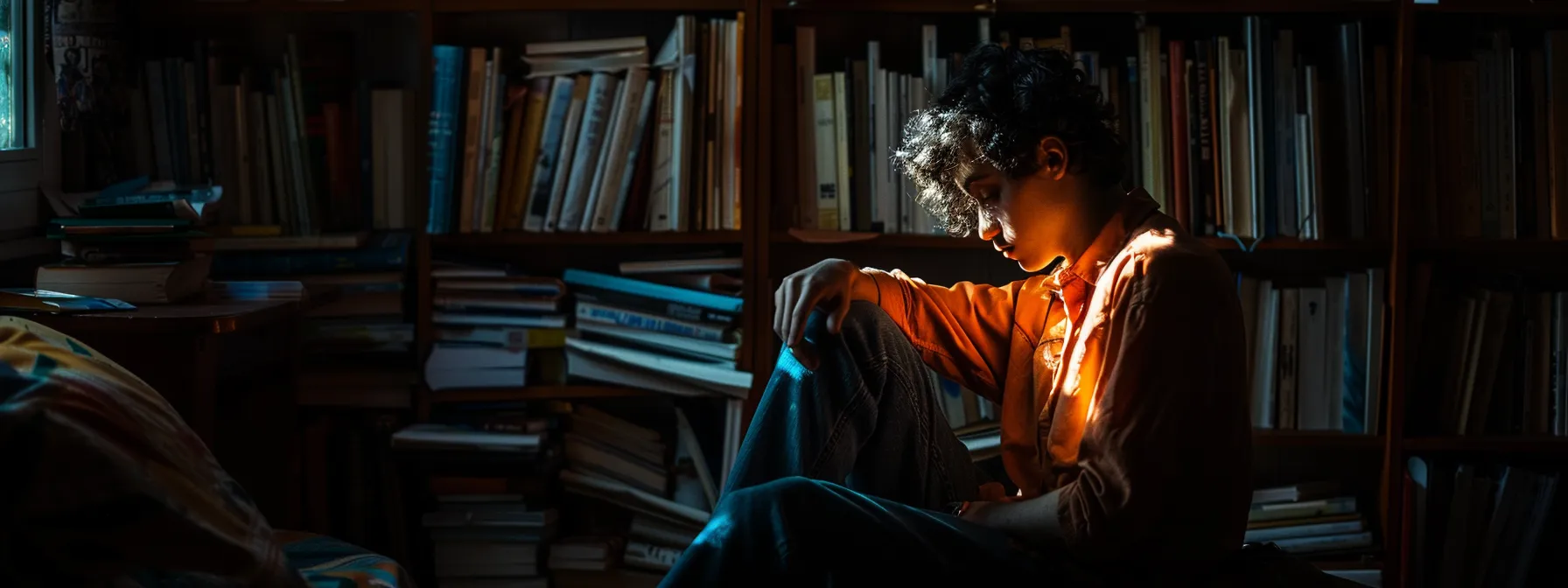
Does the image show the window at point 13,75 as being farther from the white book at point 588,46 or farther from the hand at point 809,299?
the hand at point 809,299

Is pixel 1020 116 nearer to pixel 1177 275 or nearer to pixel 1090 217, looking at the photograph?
pixel 1090 217

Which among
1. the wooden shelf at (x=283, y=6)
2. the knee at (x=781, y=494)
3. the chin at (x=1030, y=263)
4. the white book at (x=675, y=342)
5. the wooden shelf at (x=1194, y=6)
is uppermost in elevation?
the wooden shelf at (x=283, y=6)

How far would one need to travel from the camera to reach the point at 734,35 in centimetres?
219

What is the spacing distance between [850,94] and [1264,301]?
0.81 m

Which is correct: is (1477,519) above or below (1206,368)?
below

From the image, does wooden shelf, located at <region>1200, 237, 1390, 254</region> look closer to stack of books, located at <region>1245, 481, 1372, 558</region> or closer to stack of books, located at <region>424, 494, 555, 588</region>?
stack of books, located at <region>1245, 481, 1372, 558</region>

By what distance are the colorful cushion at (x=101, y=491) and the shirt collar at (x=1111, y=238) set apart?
0.92 metres

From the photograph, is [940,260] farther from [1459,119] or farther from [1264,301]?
[1459,119]

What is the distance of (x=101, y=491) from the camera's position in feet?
2.74

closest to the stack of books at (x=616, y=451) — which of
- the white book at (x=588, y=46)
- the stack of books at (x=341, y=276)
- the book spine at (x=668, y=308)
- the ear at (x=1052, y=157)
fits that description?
the book spine at (x=668, y=308)

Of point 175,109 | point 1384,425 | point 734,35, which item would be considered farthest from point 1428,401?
point 175,109

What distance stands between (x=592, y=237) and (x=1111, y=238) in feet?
3.40

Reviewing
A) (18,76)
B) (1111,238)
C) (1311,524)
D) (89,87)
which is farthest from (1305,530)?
(18,76)

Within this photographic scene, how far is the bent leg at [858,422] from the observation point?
1429mm
